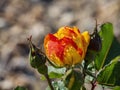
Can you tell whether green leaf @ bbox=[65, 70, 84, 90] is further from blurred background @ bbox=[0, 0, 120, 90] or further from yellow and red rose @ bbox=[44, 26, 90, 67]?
blurred background @ bbox=[0, 0, 120, 90]

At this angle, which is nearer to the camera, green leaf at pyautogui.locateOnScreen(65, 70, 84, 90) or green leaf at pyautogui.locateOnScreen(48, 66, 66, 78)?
green leaf at pyautogui.locateOnScreen(65, 70, 84, 90)

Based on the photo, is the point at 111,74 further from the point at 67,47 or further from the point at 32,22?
the point at 32,22

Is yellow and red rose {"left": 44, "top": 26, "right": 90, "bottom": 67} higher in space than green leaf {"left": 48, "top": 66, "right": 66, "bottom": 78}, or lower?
higher

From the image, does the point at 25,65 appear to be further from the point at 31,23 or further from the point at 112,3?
the point at 112,3

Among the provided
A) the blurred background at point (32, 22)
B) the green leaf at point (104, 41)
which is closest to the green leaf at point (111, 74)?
the green leaf at point (104, 41)

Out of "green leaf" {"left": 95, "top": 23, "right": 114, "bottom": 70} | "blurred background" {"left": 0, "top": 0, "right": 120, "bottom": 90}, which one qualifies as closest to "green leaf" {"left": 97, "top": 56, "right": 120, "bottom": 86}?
"green leaf" {"left": 95, "top": 23, "right": 114, "bottom": 70}

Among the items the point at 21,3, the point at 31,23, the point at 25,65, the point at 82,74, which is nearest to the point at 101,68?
the point at 82,74

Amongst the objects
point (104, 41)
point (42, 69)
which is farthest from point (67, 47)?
point (104, 41)
